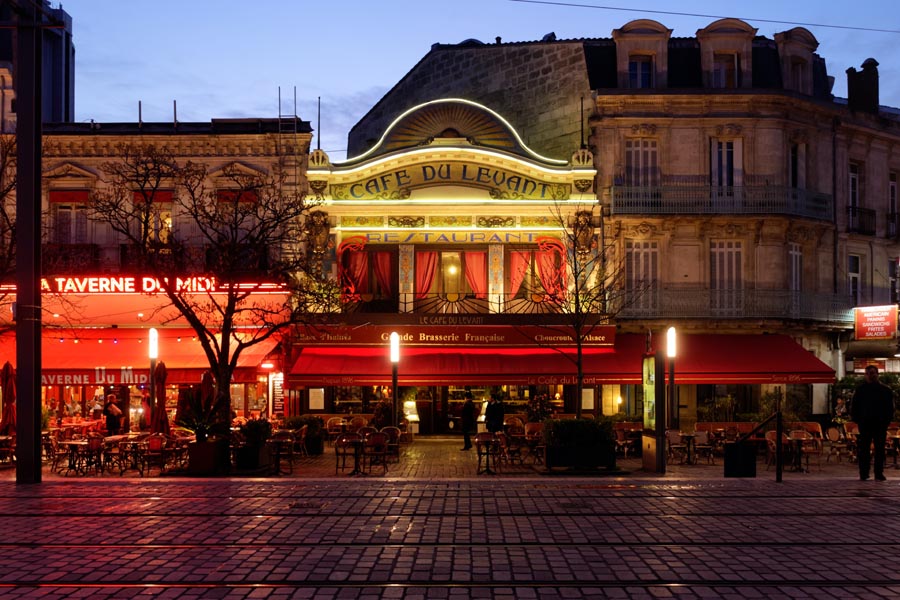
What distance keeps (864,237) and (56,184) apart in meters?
23.9

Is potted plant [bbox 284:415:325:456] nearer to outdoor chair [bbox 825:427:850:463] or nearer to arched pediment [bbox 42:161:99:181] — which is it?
arched pediment [bbox 42:161:99:181]

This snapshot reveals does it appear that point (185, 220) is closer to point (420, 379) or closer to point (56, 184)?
point (56, 184)

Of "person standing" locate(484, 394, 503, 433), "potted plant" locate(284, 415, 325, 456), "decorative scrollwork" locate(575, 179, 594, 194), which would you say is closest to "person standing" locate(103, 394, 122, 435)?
"potted plant" locate(284, 415, 325, 456)

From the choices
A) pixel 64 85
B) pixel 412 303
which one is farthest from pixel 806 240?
pixel 64 85

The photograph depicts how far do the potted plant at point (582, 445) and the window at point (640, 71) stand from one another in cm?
1320

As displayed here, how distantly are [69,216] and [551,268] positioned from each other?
13609 millimetres

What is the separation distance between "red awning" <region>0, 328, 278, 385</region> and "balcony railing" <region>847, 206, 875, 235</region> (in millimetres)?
17649

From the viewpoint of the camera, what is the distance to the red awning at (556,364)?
23.2 m

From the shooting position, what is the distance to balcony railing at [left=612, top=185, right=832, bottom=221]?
2578 centimetres

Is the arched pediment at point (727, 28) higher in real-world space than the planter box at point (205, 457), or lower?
higher

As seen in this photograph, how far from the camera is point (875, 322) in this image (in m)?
25.8

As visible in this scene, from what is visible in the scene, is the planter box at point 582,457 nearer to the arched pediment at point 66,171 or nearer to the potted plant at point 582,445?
the potted plant at point 582,445

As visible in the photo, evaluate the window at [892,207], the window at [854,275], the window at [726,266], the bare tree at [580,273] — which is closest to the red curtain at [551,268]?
the bare tree at [580,273]

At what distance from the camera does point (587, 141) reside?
88.1 feet
